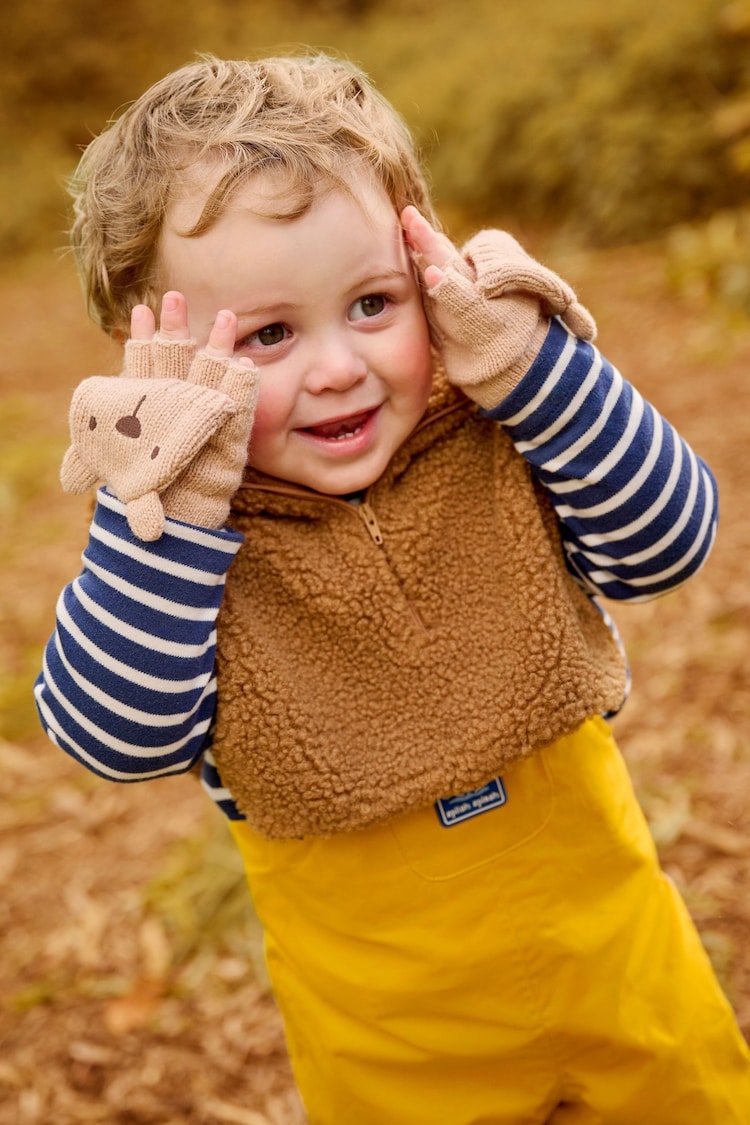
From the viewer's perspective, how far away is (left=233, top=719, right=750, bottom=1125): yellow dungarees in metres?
1.43

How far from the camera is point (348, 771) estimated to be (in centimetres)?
138

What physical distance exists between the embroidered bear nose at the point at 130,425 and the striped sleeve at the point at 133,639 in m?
0.09

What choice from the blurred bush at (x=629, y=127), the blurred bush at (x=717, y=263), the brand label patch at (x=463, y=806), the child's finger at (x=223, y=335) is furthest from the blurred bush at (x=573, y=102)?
the brand label patch at (x=463, y=806)

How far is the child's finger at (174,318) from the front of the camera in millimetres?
1292

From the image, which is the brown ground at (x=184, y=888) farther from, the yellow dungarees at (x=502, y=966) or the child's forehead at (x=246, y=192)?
the child's forehead at (x=246, y=192)

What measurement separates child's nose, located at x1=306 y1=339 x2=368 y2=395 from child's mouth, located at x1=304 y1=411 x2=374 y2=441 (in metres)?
0.06

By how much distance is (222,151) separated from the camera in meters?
1.30

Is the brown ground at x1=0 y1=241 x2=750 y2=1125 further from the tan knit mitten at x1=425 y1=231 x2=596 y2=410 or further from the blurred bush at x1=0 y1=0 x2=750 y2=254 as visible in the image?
the blurred bush at x1=0 y1=0 x2=750 y2=254

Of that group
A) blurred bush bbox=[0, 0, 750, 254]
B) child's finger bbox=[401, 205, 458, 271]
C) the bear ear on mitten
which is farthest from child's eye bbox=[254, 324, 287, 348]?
blurred bush bbox=[0, 0, 750, 254]

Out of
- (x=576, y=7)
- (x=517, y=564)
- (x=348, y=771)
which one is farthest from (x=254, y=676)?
(x=576, y=7)

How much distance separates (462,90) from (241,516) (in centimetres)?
831

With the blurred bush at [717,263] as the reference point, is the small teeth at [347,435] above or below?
below

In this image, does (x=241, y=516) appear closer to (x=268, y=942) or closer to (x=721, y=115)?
(x=268, y=942)

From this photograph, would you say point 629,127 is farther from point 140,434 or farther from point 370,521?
point 140,434
